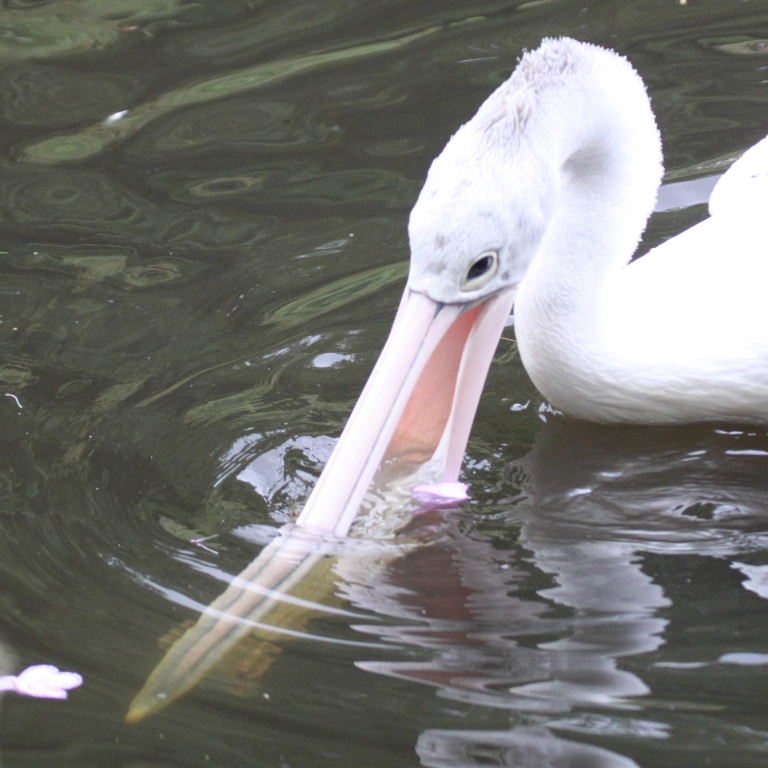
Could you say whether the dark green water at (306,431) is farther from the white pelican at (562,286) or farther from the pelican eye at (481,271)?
the pelican eye at (481,271)

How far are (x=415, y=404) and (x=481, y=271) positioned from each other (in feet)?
1.28

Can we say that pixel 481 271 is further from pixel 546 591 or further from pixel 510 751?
pixel 510 751

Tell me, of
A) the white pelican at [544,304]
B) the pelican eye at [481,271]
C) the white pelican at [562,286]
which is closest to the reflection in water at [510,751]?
the white pelican at [544,304]

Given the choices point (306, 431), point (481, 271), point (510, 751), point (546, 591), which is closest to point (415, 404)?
point (481, 271)

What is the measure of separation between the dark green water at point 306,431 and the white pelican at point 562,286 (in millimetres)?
183

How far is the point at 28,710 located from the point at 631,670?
1.19 m

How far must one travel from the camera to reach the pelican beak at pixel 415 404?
3191 mm

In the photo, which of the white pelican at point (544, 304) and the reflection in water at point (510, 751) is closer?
the reflection in water at point (510, 751)

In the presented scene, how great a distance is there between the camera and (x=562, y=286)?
12.3 ft

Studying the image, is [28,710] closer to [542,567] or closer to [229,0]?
[542,567]

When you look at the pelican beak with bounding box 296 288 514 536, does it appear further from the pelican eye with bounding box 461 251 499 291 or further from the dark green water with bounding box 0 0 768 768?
the dark green water with bounding box 0 0 768 768

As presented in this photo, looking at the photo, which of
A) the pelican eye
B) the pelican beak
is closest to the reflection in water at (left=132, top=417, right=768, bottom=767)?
the pelican beak

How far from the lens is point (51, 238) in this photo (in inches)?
199

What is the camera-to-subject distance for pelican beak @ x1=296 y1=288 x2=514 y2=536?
319cm
